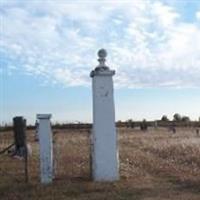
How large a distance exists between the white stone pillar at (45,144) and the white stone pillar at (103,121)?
1.05 meters

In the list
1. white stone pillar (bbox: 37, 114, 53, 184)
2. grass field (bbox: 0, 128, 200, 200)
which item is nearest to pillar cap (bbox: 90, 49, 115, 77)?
white stone pillar (bbox: 37, 114, 53, 184)

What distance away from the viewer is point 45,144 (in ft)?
49.0

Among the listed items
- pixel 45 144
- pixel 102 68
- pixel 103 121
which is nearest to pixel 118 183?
pixel 103 121

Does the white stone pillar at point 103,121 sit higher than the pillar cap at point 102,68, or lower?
lower

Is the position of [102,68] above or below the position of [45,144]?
above

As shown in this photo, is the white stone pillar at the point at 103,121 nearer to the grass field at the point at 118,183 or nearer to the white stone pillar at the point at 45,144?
the grass field at the point at 118,183

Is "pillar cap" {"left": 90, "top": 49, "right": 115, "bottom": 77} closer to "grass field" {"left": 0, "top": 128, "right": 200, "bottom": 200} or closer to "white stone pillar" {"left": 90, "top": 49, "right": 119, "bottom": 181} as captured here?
"white stone pillar" {"left": 90, "top": 49, "right": 119, "bottom": 181}

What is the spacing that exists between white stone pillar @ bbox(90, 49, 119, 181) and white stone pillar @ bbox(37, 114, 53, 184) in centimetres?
105

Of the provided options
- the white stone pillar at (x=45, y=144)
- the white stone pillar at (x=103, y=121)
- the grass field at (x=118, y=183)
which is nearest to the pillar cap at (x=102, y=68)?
the white stone pillar at (x=103, y=121)

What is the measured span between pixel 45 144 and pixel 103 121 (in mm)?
1493

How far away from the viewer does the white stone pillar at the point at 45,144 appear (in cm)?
1478

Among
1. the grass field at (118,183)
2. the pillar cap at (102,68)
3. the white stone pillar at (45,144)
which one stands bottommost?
the grass field at (118,183)

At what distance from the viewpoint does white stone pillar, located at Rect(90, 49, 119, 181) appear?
14.8 meters

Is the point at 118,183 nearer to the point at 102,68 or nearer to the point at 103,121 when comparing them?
the point at 103,121
